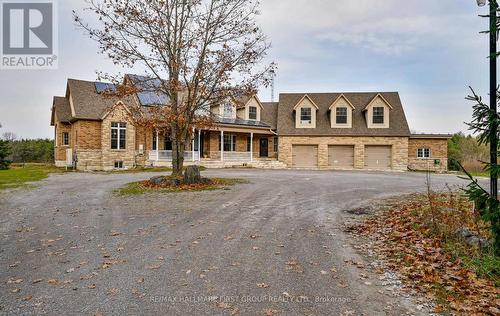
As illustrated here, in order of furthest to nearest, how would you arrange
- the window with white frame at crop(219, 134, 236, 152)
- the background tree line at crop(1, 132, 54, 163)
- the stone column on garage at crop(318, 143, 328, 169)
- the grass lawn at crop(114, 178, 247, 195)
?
1. the background tree line at crop(1, 132, 54, 163)
2. the window with white frame at crop(219, 134, 236, 152)
3. the stone column on garage at crop(318, 143, 328, 169)
4. the grass lawn at crop(114, 178, 247, 195)

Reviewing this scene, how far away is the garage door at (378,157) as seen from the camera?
93.7 feet

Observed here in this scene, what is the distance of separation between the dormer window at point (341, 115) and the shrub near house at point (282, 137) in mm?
18

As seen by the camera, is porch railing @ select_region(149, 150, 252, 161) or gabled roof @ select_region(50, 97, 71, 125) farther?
gabled roof @ select_region(50, 97, 71, 125)

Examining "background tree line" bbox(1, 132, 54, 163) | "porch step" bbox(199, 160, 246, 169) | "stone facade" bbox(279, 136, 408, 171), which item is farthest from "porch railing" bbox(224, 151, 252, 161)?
"background tree line" bbox(1, 132, 54, 163)

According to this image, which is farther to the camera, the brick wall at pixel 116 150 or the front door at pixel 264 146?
the front door at pixel 264 146

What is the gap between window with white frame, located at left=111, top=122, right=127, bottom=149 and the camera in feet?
81.6

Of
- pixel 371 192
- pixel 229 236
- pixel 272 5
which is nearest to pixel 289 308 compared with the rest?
pixel 229 236

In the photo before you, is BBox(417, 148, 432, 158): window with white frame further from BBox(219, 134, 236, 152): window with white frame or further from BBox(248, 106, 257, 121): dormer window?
BBox(219, 134, 236, 152): window with white frame

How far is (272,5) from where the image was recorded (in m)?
15.1

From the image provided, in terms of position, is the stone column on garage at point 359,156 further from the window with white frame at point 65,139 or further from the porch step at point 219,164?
the window with white frame at point 65,139

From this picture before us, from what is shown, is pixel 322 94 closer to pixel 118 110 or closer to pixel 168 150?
pixel 168 150

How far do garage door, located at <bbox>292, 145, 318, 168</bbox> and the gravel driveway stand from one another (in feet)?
66.2

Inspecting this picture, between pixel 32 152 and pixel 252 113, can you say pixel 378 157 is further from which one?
pixel 32 152

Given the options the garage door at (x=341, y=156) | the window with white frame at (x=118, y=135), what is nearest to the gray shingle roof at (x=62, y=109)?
the window with white frame at (x=118, y=135)
